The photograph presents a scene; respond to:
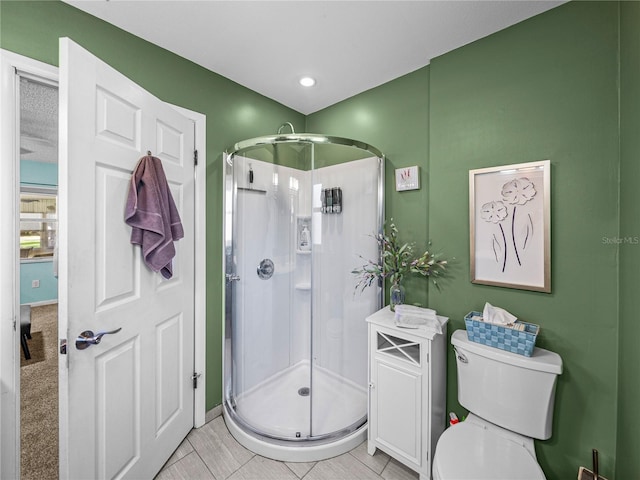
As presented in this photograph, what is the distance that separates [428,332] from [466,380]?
31 cm

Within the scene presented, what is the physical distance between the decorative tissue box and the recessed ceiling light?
6.19ft

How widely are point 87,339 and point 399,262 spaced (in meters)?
1.62

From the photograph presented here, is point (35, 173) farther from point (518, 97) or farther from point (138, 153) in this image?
point (518, 97)

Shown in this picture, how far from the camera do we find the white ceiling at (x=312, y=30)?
4.35 ft

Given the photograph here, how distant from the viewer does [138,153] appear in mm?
1331

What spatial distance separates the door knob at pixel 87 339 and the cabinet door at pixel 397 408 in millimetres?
1372

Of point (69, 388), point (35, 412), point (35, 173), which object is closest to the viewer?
point (69, 388)

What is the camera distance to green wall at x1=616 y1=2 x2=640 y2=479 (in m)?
1.00

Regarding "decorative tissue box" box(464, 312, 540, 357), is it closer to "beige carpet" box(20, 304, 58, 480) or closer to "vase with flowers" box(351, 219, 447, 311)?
"vase with flowers" box(351, 219, 447, 311)

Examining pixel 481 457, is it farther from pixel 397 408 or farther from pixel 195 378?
pixel 195 378

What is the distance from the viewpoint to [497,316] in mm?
1375

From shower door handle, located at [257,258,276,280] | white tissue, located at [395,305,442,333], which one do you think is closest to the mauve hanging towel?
shower door handle, located at [257,258,276,280]

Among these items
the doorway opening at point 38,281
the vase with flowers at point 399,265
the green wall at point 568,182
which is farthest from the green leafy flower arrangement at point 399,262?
the doorway opening at point 38,281

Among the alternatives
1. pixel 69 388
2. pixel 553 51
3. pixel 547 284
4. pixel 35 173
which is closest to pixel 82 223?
pixel 69 388
